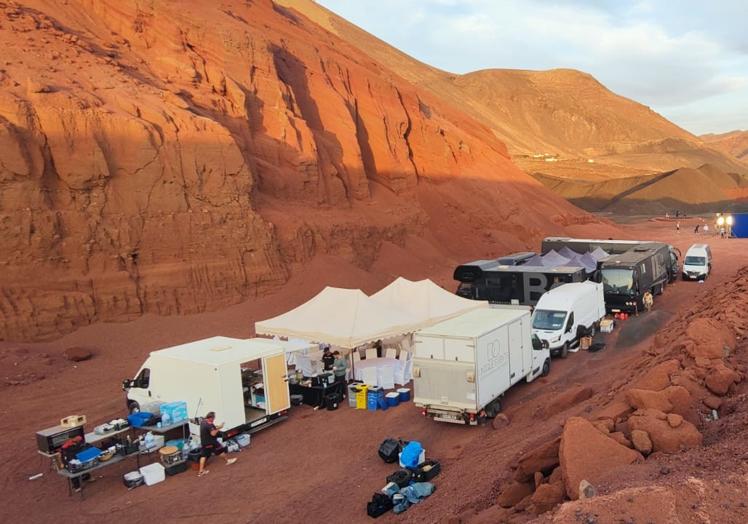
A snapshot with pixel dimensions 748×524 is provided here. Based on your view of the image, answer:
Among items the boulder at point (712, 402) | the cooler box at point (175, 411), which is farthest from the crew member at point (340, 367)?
the boulder at point (712, 402)

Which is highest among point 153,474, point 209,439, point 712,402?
point 712,402

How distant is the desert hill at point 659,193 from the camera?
274ft

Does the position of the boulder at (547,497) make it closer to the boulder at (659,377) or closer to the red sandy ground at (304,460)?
the red sandy ground at (304,460)

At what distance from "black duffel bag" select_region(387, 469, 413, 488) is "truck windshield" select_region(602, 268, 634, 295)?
1668cm

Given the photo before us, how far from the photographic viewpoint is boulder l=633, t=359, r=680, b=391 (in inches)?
377

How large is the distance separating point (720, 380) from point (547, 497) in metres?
4.34

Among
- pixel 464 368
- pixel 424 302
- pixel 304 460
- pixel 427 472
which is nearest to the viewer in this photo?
pixel 427 472

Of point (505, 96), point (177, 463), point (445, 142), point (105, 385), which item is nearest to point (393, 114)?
point (445, 142)

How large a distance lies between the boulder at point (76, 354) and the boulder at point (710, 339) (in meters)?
18.3

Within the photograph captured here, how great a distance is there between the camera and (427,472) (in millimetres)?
11250

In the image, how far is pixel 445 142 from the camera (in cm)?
4841

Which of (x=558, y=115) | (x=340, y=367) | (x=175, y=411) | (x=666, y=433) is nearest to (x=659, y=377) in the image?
(x=666, y=433)

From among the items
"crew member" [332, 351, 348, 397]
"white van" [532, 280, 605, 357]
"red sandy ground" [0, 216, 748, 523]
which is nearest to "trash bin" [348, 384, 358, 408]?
"red sandy ground" [0, 216, 748, 523]

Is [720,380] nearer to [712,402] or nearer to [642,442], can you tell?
[712,402]
